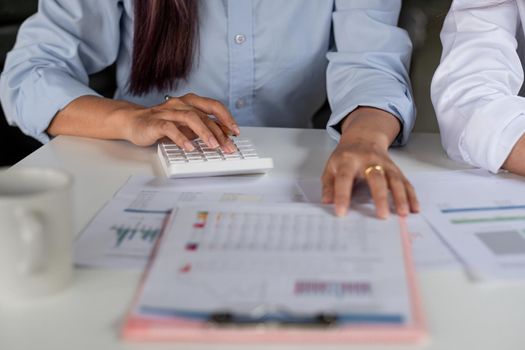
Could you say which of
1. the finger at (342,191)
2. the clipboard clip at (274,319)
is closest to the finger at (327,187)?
the finger at (342,191)

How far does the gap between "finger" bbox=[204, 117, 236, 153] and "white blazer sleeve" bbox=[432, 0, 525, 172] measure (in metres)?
0.29

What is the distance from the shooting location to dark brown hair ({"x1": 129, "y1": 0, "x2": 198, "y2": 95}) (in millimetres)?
1087

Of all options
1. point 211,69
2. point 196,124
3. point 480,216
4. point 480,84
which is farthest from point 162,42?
point 480,216

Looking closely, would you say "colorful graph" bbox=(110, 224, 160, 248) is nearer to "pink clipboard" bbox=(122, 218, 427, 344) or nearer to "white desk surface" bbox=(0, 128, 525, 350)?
"white desk surface" bbox=(0, 128, 525, 350)

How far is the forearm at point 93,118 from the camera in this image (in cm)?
99

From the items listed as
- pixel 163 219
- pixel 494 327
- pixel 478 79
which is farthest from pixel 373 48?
pixel 494 327

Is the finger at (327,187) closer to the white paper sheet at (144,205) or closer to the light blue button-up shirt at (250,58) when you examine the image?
the white paper sheet at (144,205)

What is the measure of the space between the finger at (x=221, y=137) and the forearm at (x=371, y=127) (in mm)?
139

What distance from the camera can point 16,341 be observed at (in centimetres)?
52

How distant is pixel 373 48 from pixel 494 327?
2.15ft

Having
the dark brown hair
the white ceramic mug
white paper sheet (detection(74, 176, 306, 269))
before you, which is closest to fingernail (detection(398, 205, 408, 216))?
white paper sheet (detection(74, 176, 306, 269))

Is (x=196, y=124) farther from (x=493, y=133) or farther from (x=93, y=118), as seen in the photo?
(x=493, y=133)

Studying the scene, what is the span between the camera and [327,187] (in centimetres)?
79

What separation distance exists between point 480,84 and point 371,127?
17cm
